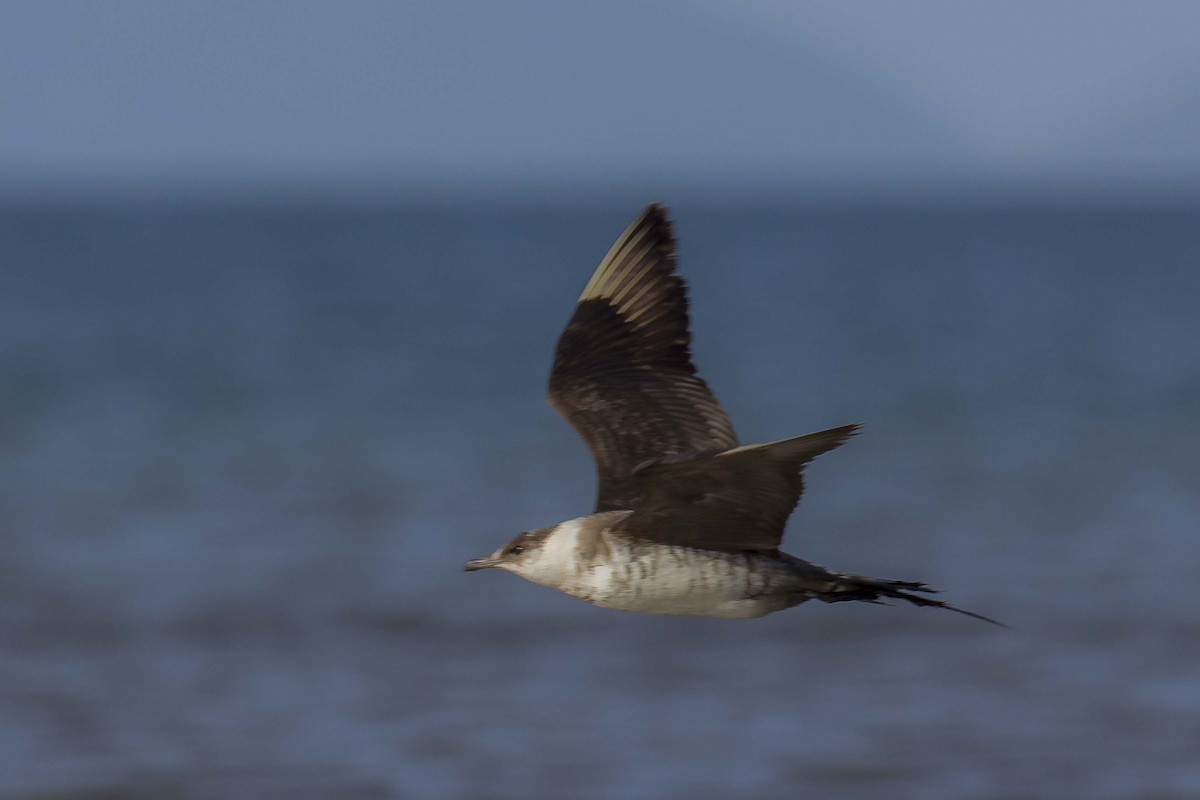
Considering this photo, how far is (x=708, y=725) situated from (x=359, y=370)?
2087 centimetres

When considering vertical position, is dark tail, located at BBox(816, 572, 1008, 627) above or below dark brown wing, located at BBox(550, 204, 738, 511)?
below

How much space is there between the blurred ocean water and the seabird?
378cm

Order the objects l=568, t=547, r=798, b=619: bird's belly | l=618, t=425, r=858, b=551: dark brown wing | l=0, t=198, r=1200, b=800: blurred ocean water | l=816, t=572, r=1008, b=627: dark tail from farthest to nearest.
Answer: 1. l=0, t=198, r=1200, b=800: blurred ocean water
2. l=568, t=547, r=798, b=619: bird's belly
3. l=816, t=572, r=1008, b=627: dark tail
4. l=618, t=425, r=858, b=551: dark brown wing

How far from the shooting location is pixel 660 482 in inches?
251

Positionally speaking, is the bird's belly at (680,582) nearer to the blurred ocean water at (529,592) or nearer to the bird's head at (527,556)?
the bird's head at (527,556)

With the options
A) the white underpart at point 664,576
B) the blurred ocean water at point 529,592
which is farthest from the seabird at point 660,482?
the blurred ocean water at point 529,592

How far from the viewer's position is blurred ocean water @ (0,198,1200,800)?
37.5ft

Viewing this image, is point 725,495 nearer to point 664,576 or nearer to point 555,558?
point 664,576

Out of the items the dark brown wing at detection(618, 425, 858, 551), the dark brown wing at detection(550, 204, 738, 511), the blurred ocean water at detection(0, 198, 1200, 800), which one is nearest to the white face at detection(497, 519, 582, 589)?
the dark brown wing at detection(618, 425, 858, 551)

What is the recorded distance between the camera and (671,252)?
26.3 feet

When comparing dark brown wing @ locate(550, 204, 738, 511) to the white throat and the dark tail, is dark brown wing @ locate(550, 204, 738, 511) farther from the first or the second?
the dark tail

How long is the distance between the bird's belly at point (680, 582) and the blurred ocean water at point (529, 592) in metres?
4.38

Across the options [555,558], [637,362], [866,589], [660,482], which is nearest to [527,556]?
[555,558]

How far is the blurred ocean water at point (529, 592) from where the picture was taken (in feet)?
37.5
